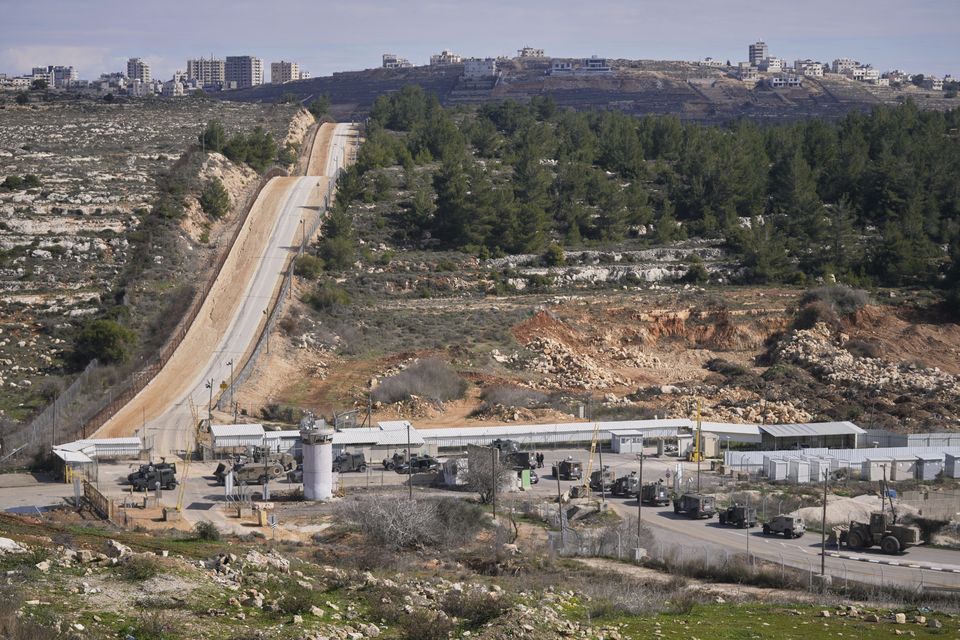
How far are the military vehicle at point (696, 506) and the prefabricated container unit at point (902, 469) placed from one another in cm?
935

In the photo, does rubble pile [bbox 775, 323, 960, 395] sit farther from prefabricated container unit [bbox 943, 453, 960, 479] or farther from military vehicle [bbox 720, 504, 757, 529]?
military vehicle [bbox 720, 504, 757, 529]

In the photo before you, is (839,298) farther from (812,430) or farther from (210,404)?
(210,404)

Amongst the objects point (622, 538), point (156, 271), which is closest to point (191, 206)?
point (156, 271)

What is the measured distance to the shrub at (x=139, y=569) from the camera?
66.1ft

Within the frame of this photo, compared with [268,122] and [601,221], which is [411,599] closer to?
[601,221]

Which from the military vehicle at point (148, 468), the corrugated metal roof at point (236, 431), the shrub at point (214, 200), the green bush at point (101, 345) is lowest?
the military vehicle at point (148, 468)

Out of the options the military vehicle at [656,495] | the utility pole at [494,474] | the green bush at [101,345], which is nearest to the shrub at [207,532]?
the utility pole at [494,474]

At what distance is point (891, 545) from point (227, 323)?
33.8m

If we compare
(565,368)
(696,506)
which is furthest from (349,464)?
(565,368)

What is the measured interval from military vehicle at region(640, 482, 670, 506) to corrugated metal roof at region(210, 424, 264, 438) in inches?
541

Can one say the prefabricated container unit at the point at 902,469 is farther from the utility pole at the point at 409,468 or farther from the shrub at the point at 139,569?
the shrub at the point at 139,569

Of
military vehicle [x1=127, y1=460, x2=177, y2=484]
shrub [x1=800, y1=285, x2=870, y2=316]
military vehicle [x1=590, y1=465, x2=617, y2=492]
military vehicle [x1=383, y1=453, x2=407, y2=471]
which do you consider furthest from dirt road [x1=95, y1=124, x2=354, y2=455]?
shrub [x1=800, y1=285, x2=870, y2=316]

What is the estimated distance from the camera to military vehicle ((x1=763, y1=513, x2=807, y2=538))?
1261 inches

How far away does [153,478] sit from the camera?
36.2 meters
